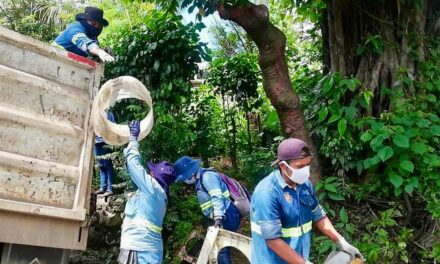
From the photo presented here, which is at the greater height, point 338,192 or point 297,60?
point 297,60

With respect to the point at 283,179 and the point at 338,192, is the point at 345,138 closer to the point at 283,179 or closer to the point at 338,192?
the point at 338,192

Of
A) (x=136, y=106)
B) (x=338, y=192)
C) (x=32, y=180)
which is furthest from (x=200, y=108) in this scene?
(x=32, y=180)

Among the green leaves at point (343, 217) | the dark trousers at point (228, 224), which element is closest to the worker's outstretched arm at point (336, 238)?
the dark trousers at point (228, 224)

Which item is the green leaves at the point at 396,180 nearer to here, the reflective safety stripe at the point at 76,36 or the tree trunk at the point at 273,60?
the tree trunk at the point at 273,60

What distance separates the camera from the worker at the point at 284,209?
8.82ft

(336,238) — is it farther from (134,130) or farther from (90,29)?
(90,29)

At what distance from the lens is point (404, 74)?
5.20 m

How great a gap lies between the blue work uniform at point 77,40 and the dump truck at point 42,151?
0.84 metres

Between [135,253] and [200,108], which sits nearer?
[135,253]

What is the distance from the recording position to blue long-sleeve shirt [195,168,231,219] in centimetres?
418

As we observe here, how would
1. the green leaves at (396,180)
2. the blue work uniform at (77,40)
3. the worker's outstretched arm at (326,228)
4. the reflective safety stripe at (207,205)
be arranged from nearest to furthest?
1. the worker's outstretched arm at (326,228)
2. the blue work uniform at (77,40)
3. the reflective safety stripe at (207,205)
4. the green leaves at (396,180)

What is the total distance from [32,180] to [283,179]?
1.45m

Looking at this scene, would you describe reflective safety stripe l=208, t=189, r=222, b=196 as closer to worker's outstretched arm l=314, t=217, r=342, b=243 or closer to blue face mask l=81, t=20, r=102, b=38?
worker's outstretched arm l=314, t=217, r=342, b=243

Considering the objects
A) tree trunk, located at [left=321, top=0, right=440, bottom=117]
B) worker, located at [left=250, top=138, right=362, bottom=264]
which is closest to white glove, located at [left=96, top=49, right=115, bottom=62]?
worker, located at [left=250, top=138, right=362, bottom=264]
